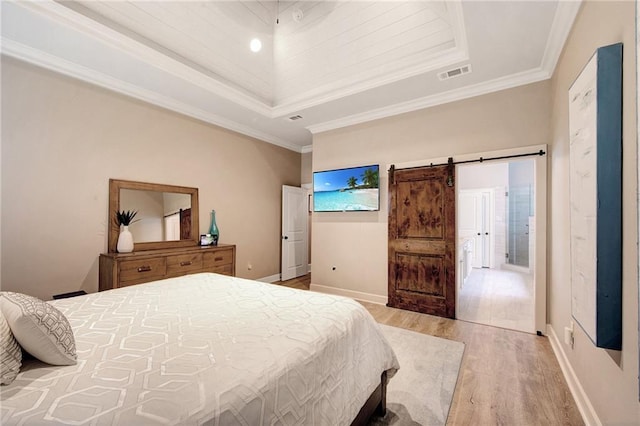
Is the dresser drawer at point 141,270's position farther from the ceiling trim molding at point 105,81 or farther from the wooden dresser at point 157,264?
the ceiling trim molding at point 105,81

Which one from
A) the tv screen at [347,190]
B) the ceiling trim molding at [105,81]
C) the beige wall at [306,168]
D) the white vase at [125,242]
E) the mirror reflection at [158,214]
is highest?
the ceiling trim molding at [105,81]

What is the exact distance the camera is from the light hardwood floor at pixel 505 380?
1718 millimetres

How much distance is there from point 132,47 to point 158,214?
189cm

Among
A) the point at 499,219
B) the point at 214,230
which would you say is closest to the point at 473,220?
the point at 499,219

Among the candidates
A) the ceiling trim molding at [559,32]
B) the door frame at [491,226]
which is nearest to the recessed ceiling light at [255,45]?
the ceiling trim molding at [559,32]

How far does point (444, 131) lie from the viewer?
350 centimetres

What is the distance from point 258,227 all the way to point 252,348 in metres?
3.93

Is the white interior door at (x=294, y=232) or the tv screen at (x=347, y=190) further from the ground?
the tv screen at (x=347, y=190)

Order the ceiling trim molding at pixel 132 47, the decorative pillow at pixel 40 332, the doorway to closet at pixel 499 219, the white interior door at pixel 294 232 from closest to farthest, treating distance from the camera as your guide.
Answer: the decorative pillow at pixel 40 332
the ceiling trim molding at pixel 132 47
the white interior door at pixel 294 232
the doorway to closet at pixel 499 219

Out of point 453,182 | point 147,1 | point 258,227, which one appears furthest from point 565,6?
point 258,227

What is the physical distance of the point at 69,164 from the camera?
2775 millimetres

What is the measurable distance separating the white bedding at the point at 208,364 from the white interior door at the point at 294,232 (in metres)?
3.56

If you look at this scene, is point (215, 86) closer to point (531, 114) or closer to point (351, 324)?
point (351, 324)

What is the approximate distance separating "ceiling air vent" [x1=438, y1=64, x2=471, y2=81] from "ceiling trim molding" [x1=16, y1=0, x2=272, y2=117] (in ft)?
7.96
